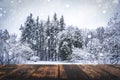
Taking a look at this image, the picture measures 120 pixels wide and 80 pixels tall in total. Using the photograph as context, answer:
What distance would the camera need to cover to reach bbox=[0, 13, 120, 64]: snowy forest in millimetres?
12016

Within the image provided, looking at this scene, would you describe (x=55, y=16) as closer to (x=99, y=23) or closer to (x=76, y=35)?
(x=99, y=23)

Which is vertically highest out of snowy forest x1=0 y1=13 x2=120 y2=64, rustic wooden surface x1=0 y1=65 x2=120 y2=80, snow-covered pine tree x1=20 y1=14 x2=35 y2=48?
snow-covered pine tree x1=20 y1=14 x2=35 y2=48

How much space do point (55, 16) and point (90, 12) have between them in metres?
6.25

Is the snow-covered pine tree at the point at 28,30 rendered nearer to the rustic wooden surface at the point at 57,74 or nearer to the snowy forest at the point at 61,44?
the snowy forest at the point at 61,44

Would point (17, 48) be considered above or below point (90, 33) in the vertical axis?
below

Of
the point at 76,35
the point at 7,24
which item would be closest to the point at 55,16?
the point at 7,24

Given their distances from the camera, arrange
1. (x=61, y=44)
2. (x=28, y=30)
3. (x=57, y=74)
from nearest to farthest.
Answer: (x=57, y=74), (x=61, y=44), (x=28, y=30)

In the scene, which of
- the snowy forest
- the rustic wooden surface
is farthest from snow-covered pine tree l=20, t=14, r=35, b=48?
the rustic wooden surface

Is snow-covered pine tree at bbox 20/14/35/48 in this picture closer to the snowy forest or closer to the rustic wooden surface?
the snowy forest

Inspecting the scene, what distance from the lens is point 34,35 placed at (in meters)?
25.6

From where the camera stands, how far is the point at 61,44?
16.3m

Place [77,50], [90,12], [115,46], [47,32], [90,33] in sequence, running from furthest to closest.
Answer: [90,33] → [90,12] → [47,32] → [77,50] → [115,46]

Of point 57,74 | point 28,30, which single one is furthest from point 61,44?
point 57,74

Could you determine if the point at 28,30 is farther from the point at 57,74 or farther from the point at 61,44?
the point at 57,74
